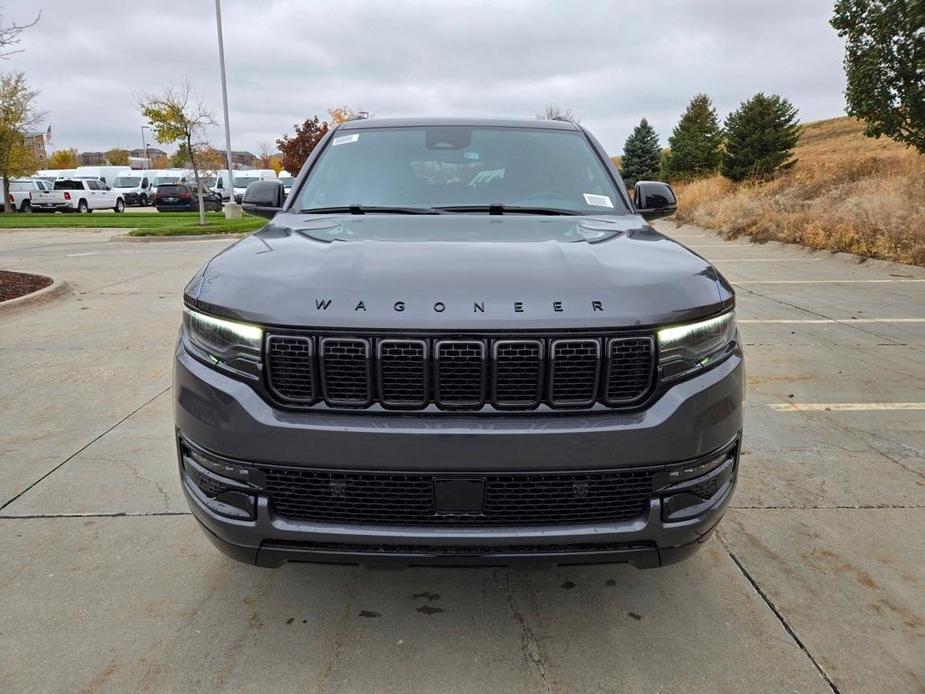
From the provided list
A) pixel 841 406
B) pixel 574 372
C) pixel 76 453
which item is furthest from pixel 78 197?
pixel 574 372

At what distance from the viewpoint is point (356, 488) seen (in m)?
1.96

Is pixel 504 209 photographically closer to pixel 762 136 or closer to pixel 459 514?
pixel 459 514

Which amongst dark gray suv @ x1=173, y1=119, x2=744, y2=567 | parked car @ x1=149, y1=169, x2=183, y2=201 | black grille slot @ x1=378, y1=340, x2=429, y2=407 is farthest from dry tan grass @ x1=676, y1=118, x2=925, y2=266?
parked car @ x1=149, y1=169, x2=183, y2=201

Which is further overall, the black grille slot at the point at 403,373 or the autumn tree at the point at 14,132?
the autumn tree at the point at 14,132

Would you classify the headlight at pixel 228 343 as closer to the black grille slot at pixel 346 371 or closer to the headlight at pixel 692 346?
the black grille slot at pixel 346 371

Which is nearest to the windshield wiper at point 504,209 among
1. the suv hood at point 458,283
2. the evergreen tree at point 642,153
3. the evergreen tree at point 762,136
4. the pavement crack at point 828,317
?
the suv hood at point 458,283

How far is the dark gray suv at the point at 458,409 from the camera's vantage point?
1916 millimetres

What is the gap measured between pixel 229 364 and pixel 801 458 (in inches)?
125

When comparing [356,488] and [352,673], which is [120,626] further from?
[356,488]

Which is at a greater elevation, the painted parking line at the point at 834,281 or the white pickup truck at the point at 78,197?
the white pickup truck at the point at 78,197

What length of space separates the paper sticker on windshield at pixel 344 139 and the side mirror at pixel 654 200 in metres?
1.53

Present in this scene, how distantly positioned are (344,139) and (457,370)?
2167 mm

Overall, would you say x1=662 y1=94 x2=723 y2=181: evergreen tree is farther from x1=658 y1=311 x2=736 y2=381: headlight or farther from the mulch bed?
x1=658 y1=311 x2=736 y2=381: headlight

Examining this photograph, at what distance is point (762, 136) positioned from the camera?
92.7ft
